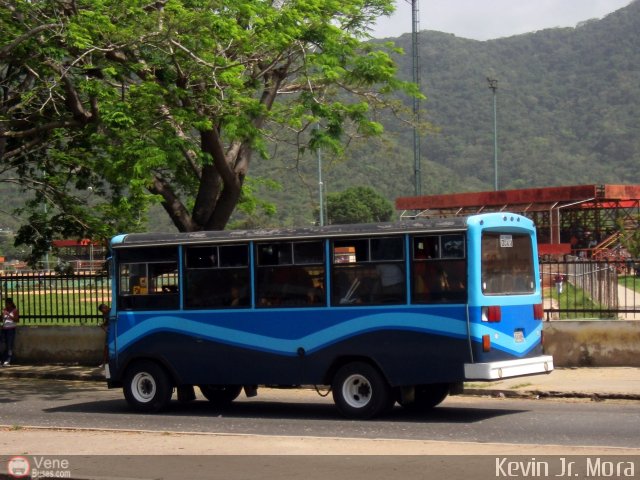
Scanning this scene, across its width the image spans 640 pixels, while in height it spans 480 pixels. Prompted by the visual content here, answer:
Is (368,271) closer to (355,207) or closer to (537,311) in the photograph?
(537,311)

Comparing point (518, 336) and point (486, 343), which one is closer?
point (486, 343)

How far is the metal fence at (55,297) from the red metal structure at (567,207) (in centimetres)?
2892

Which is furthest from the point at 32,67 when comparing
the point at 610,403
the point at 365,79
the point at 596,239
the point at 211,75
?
the point at 596,239

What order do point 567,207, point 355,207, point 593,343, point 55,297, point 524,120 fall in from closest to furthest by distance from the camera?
1. point 593,343
2. point 55,297
3. point 567,207
4. point 355,207
5. point 524,120

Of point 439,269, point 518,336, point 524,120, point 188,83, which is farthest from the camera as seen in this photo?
point 524,120

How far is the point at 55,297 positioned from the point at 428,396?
12.1m

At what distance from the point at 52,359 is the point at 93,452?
46.6ft

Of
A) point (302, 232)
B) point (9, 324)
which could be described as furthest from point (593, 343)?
point (9, 324)

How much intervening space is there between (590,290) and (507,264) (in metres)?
7.39

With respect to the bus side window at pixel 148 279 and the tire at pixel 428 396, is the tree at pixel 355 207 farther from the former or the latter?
the tire at pixel 428 396

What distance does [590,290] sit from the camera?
2158 centimetres

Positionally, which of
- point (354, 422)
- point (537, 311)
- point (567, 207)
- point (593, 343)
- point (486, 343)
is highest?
point (567, 207)

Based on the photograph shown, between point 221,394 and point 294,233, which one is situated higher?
point 294,233

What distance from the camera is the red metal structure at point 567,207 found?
51.9m
